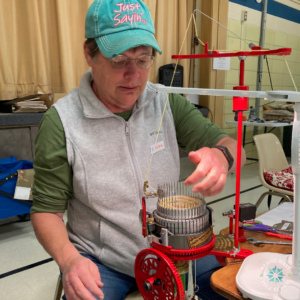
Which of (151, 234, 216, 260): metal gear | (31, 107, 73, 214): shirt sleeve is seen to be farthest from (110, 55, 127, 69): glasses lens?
(151, 234, 216, 260): metal gear

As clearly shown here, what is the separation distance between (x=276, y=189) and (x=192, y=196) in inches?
70.9

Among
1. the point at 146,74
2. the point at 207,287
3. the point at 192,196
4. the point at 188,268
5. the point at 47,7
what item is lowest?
the point at 207,287

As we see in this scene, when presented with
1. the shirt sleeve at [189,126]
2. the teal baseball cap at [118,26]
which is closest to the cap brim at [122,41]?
the teal baseball cap at [118,26]

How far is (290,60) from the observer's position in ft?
17.4

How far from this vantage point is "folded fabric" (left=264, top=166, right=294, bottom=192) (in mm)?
2293

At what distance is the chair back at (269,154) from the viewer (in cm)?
249

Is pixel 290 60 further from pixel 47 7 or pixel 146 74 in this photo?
pixel 146 74

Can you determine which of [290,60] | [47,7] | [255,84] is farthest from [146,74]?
[290,60]

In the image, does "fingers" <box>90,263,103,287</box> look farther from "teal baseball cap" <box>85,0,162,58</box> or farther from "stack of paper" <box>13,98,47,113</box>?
"stack of paper" <box>13,98,47,113</box>

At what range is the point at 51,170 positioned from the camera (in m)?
1.01

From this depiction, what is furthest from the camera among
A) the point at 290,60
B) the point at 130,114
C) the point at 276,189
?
the point at 290,60

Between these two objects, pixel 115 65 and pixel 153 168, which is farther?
pixel 153 168

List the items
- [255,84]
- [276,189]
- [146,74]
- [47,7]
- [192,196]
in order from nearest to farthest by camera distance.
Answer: [192,196] < [146,74] < [276,189] < [47,7] < [255,84]

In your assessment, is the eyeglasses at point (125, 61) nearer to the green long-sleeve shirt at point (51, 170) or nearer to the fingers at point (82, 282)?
the green long-sleeve shirt at point (51, 170)
